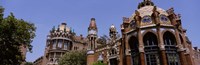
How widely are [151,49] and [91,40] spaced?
13811mm

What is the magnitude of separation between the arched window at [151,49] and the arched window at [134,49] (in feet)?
4.07

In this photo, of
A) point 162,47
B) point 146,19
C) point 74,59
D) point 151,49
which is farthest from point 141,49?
point 74,59

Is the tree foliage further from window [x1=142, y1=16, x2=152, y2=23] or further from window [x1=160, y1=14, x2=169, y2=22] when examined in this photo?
window [x1=160, y1=14, x2=169, y2=22]

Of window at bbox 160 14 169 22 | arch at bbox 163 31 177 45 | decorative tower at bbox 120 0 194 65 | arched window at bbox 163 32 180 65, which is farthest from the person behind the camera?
window at bbox 160 14 169 22

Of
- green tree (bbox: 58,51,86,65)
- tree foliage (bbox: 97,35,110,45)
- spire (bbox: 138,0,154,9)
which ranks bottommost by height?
green tree (bbox: 58,51,86,65)

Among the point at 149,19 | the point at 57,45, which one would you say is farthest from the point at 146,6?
the point at 57,45

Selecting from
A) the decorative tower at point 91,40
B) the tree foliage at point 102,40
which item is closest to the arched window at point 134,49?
the decorative tower at point 91,40

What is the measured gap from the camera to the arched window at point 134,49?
104ft

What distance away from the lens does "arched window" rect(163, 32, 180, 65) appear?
30.2m

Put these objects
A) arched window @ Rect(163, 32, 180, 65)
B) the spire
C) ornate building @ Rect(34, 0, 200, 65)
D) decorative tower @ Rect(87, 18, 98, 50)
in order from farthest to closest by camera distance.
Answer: decorative tower @ Rect(87, 18, 98, 50), the spire, ornate building @ Rect(34, 0, 200, 65), arched window @ Rect(163, 32, 180, 65)

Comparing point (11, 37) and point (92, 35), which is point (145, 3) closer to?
point (92, 35)

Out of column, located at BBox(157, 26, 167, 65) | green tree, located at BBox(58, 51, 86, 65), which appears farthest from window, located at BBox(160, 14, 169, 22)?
green tree, located at BBox(58, 51, 86, 65)

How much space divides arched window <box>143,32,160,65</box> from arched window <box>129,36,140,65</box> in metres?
1.24

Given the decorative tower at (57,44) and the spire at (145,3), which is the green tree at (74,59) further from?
the spire at (145,3)
